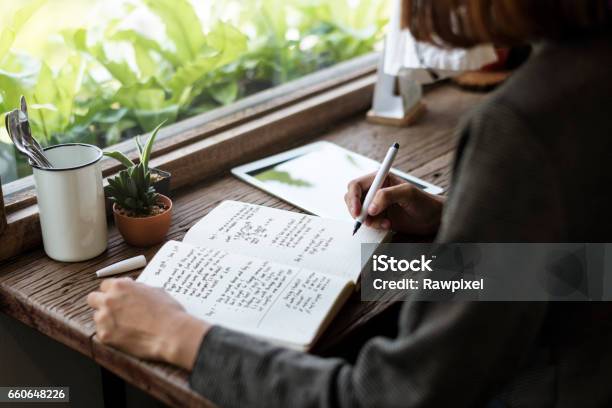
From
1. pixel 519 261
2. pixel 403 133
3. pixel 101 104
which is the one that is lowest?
pixel 403 133

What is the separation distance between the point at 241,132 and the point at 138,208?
1.16 feet

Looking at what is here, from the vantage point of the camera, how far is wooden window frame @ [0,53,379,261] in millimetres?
1069

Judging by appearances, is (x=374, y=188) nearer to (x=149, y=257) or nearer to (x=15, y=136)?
(x=149, y=257)

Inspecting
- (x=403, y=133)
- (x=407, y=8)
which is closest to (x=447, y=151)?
(x=403, y=133)

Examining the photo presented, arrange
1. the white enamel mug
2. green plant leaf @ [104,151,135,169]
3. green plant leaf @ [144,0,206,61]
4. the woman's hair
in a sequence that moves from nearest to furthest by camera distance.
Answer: the woman's hair, the white enamel mug, green plant leaf @ [104,151,135,169], green plant leaf @ [144,0,206,61]

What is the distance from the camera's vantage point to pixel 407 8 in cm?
74

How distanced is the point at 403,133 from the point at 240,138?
375mm

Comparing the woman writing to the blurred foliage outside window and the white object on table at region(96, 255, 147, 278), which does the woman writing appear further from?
the blurred foliage outside window

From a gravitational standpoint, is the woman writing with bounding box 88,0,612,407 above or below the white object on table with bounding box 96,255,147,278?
above

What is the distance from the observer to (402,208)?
3.66 feet

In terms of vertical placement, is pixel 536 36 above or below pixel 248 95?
above

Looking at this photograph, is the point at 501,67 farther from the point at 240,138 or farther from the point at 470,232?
the point at 470,232

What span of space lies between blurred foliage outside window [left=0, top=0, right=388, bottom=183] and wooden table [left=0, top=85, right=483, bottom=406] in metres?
0.20

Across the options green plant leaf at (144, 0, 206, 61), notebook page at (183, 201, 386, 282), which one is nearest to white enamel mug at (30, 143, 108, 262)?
notebook page at (183, 201, 386, 282)
